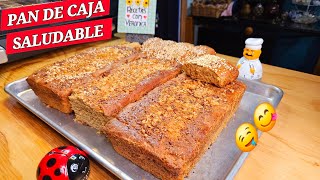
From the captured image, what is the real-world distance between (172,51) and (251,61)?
0.39 metres

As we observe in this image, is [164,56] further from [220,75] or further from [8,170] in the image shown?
[8,170]

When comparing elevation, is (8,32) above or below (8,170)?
above

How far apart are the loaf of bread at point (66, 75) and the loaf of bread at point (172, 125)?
0.28 meters

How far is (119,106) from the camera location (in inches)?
36.0

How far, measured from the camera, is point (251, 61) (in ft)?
3.75

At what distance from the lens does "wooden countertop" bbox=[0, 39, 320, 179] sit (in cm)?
78

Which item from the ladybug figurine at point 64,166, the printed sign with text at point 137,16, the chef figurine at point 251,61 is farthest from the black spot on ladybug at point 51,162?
the printed sign with text at point 137,16

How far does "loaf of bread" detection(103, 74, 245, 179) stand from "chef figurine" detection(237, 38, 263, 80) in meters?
0.19

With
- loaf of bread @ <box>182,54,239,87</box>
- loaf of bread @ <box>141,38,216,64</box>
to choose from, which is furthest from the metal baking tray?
loaf of bread @ <box>141,38,216,64</box>

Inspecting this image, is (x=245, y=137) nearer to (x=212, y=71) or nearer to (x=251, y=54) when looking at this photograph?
(x=212, y=71)

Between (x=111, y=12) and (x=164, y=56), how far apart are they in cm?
52

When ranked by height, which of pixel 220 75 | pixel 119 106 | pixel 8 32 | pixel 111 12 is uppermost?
pixel 111 12

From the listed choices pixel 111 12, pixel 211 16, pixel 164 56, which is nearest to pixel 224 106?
pixel 164 56

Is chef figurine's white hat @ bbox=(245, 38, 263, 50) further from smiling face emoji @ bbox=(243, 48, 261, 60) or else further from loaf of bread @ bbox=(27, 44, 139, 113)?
loaf of bread @ bbox=(27, 44, 139, 113)
